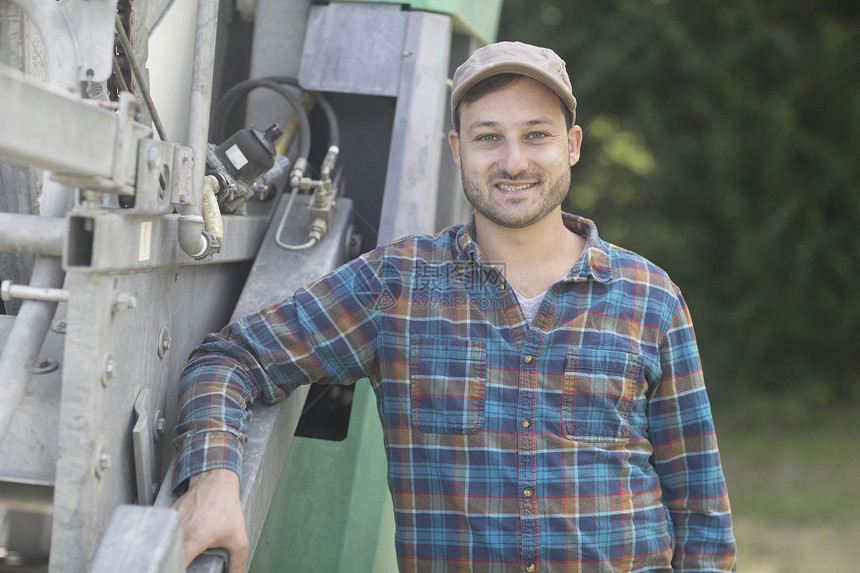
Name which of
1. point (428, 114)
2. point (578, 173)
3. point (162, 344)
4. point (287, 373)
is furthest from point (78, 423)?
point (578, 173)

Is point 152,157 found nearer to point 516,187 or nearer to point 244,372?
point 244,372

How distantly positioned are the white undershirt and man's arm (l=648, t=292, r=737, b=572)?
0.26 m

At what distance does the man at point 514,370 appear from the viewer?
1727 millimetres

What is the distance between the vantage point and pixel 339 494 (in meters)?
2.20

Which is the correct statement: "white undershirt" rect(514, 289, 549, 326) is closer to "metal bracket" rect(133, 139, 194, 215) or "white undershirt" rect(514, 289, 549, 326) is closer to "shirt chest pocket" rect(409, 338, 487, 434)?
"shirt chest pocket" rect(409, 338, 487, 434)

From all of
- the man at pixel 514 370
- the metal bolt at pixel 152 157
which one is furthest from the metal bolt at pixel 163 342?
the metal bolt at pixel 152 157

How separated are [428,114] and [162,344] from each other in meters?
1.04

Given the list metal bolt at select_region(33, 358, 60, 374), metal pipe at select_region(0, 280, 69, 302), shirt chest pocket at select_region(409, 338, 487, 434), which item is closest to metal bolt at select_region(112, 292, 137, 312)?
metal pipe at select_region(0, 280, 69, 302)

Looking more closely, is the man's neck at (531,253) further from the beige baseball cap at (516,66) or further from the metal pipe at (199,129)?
the metal pipe at (199,129)

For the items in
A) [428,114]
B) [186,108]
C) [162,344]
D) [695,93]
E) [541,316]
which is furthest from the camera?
[695,93]

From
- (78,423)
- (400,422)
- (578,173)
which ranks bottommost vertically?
(78,423)

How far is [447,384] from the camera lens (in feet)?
5.88

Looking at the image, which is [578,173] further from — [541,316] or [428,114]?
[541,316]

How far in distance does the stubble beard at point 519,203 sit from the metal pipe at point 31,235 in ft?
2.78
